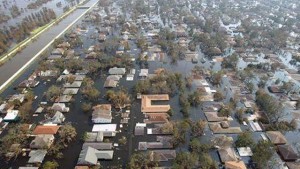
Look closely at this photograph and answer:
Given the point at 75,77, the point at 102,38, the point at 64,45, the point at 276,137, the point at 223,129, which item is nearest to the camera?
the point at 276,137

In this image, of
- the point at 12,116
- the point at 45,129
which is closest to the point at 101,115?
the point at 45,129

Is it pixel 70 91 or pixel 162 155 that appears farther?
pixel 70 91

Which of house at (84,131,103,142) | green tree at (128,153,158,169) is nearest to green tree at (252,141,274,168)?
green tree at (128,153,158,169)

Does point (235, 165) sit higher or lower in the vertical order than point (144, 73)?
lower

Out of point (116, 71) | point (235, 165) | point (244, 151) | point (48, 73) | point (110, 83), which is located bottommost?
point (244, 151)

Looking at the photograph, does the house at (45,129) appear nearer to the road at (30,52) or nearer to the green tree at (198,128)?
the road at (30,52)

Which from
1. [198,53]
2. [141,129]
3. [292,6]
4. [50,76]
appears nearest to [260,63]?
[198,53]

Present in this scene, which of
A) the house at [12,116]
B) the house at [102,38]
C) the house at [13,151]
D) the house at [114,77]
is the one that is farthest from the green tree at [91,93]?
the house at [102,38]

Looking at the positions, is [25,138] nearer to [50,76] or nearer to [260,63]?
[50,76]

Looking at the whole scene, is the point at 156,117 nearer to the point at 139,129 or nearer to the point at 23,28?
the point at 139,129
